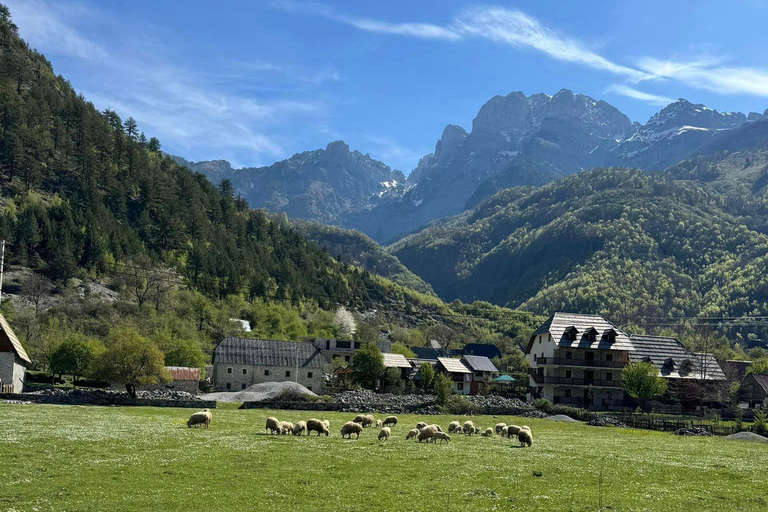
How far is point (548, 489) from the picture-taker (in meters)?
24.9

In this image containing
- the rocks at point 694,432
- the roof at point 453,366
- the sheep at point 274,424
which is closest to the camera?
the sheep at point 274,424

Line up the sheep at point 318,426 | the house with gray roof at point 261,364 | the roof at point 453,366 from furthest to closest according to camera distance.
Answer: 1. the roof at point 453,366
2. the house with gray roof at point 261,364
3. the sheep at point 318,426

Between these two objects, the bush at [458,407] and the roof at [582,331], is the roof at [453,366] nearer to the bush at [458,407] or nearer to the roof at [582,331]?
the roof at [582,331]

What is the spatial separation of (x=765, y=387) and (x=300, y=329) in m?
100

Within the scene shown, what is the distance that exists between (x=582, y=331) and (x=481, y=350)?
90.6 meters

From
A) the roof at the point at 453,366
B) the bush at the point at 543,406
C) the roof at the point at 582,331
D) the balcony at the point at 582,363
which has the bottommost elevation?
the bush at the point at 543,406

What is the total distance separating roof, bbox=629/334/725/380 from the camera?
100562mm

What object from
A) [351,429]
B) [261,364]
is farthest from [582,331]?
[351,429]

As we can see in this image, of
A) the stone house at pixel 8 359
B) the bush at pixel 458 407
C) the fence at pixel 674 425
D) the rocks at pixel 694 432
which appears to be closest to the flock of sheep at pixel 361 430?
the rocks at pixel 694 432

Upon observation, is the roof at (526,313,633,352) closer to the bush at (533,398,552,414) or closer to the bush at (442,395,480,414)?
the bush at (533,398,552,414)

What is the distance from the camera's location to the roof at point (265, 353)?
105 meters

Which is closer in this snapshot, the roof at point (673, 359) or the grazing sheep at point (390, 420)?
the grazing sheep at point (390, 420)

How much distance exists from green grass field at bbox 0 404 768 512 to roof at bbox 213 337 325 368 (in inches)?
2415

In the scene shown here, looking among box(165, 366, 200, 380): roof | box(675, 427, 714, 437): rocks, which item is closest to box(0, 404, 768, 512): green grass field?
box(675, 427, 714, 437): rocks
